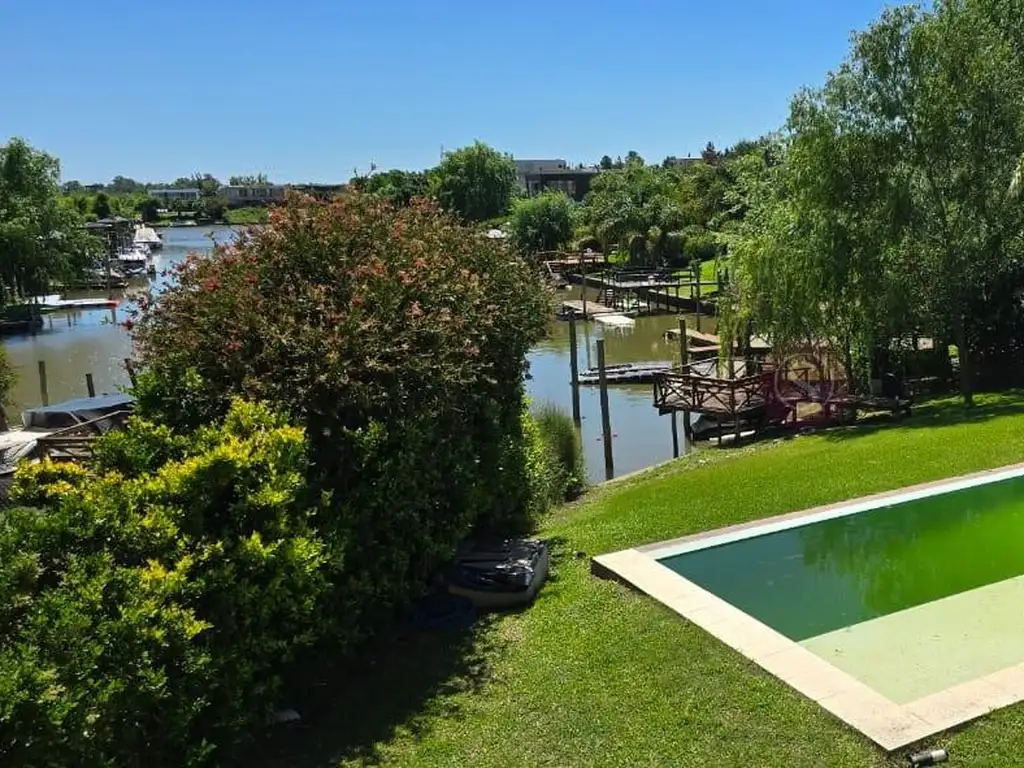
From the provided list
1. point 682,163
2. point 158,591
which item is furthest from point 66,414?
point 682,163

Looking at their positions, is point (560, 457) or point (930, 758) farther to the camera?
point (560, 457)

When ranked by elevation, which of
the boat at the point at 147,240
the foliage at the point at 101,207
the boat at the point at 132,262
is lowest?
the boat at the point at 132,262

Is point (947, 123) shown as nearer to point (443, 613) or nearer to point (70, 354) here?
point (443, 613)

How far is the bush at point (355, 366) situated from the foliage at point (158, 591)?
41 cm

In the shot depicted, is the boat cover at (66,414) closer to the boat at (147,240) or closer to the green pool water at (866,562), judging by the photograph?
the green pool water at (866,562)

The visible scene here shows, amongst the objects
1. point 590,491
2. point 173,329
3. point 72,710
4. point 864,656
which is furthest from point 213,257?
point 590,491

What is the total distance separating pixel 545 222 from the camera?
230 feet

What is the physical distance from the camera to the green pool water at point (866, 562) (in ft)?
23.2

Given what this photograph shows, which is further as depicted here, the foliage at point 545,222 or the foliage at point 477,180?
the foliage at point 477,180

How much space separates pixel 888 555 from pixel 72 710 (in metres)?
7.04

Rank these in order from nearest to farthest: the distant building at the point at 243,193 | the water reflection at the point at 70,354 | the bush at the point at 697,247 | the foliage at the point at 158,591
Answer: the foliage at the point at 158,591, the water reflection at the point at 70,354, the bush at the point at 697,247, the distant building at the point at 243,193

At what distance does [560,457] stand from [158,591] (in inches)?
425

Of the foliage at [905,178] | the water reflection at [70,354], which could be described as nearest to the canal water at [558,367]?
the water reflection at [70,354]

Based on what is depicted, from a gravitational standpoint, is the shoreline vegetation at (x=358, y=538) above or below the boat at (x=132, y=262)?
below
